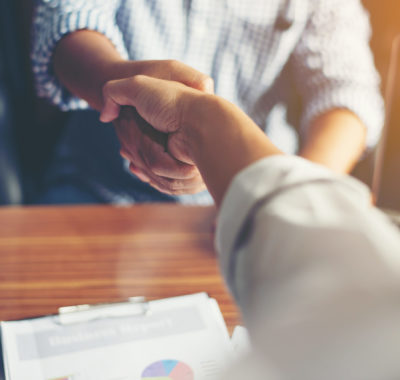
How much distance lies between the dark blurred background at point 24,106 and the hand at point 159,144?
15.4 inches

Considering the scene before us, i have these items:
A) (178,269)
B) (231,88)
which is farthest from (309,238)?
(231,88)

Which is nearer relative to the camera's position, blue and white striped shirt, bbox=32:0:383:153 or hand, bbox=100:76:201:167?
hand, bbox=100:76:201:167

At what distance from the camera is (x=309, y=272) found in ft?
0.51

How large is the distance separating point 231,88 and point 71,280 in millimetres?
315

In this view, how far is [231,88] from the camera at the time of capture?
610 millimetres

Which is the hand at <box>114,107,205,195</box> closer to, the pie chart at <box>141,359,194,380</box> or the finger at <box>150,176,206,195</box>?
the finger at <box>150,176,206,195</box>

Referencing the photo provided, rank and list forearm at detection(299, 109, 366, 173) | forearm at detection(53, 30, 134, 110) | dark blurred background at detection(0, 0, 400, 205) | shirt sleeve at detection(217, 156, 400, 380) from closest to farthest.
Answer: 1. shirt sleeve at detection(217, 156, 400, 380)
2. forearm at detection(53, 30, 134, 110)
3. forearm at detection(299, 109, 366, 173)
4. dark blurred background at detection(0, 0, 400, 205)

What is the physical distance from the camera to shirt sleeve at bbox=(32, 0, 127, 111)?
0.51 metres

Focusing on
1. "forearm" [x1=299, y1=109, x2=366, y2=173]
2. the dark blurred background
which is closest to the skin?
"forearm" [x1=299, y1=109, x2=366, y2=173]

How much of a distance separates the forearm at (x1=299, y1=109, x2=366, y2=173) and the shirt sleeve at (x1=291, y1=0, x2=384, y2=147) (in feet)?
0.04

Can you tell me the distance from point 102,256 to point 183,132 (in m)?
0.21

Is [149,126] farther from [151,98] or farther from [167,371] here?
[167,371]

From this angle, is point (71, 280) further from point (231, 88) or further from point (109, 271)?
point (231, 88)

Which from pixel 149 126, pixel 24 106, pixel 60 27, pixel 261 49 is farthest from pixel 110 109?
pixel 24 106
